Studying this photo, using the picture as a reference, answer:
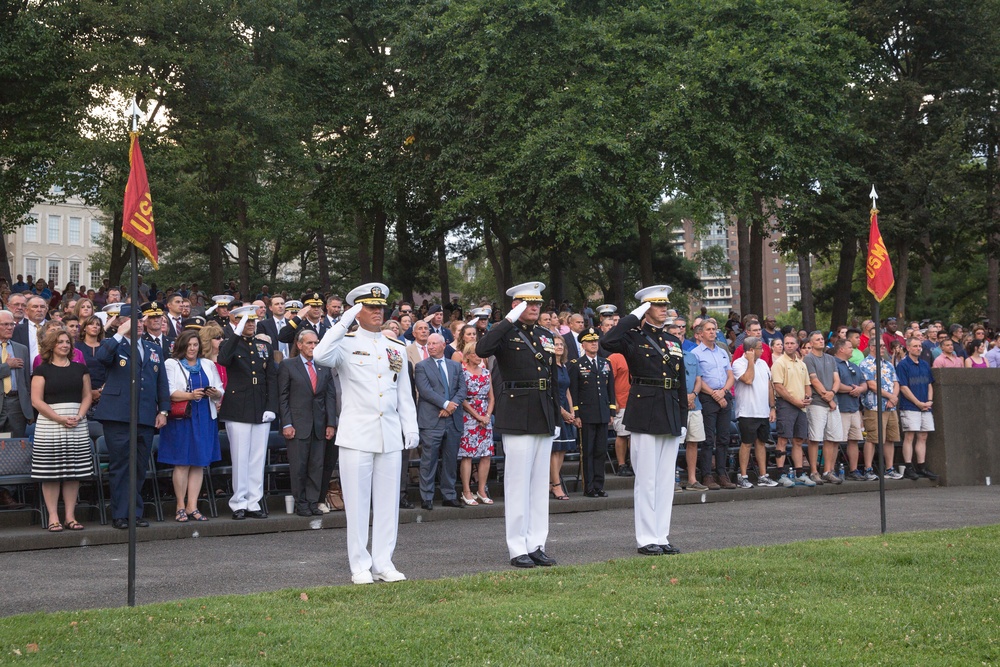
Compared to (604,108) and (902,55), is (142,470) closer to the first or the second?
(604,108)

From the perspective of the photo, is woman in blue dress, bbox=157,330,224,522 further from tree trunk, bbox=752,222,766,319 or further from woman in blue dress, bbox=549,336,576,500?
tree trunk, bbox=752,222,766,319

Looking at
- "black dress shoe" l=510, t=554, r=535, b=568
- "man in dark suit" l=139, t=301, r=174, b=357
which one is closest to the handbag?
"man in dark suit" l=139, t=301, r=174, b=357

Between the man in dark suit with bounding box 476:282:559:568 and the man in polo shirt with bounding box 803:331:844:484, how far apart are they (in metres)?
7.88

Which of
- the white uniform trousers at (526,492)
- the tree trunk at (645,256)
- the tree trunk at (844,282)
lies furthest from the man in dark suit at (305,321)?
the tree trunk at (844,282)

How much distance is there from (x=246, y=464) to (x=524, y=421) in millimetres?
4120

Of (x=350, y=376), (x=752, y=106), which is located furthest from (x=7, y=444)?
(x=752, y=106)

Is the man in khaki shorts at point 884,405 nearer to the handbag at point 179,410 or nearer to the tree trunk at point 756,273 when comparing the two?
the handbag at point 179,410

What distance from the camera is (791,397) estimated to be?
54.1 feet

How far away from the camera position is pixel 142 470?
39.2 feet

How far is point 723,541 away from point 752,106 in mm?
20666

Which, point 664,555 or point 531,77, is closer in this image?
point 664,555

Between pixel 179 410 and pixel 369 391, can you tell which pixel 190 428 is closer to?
pixel 179 410

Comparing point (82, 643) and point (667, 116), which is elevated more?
point (667, 116)

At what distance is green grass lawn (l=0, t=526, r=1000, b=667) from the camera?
6336mm
